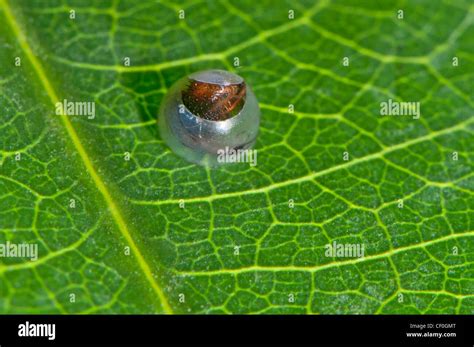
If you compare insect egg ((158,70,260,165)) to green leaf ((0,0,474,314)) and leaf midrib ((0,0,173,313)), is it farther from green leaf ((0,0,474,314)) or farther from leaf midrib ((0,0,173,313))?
leaf midrib ((0,0,173,313))

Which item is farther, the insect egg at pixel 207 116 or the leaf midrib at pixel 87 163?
the insect egg at pixel 207 116

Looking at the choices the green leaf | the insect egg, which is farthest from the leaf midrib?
the insect egg

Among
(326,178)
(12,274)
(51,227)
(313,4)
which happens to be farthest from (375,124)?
(12,274)

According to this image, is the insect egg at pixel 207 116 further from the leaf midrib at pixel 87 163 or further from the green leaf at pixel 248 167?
the leaf midrib at pixel 87 163

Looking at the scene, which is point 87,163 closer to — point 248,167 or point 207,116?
point 207,116

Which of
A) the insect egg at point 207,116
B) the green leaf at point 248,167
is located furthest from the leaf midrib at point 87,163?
the insect egg at point 207,116

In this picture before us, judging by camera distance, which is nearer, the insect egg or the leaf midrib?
the leaf midrib
